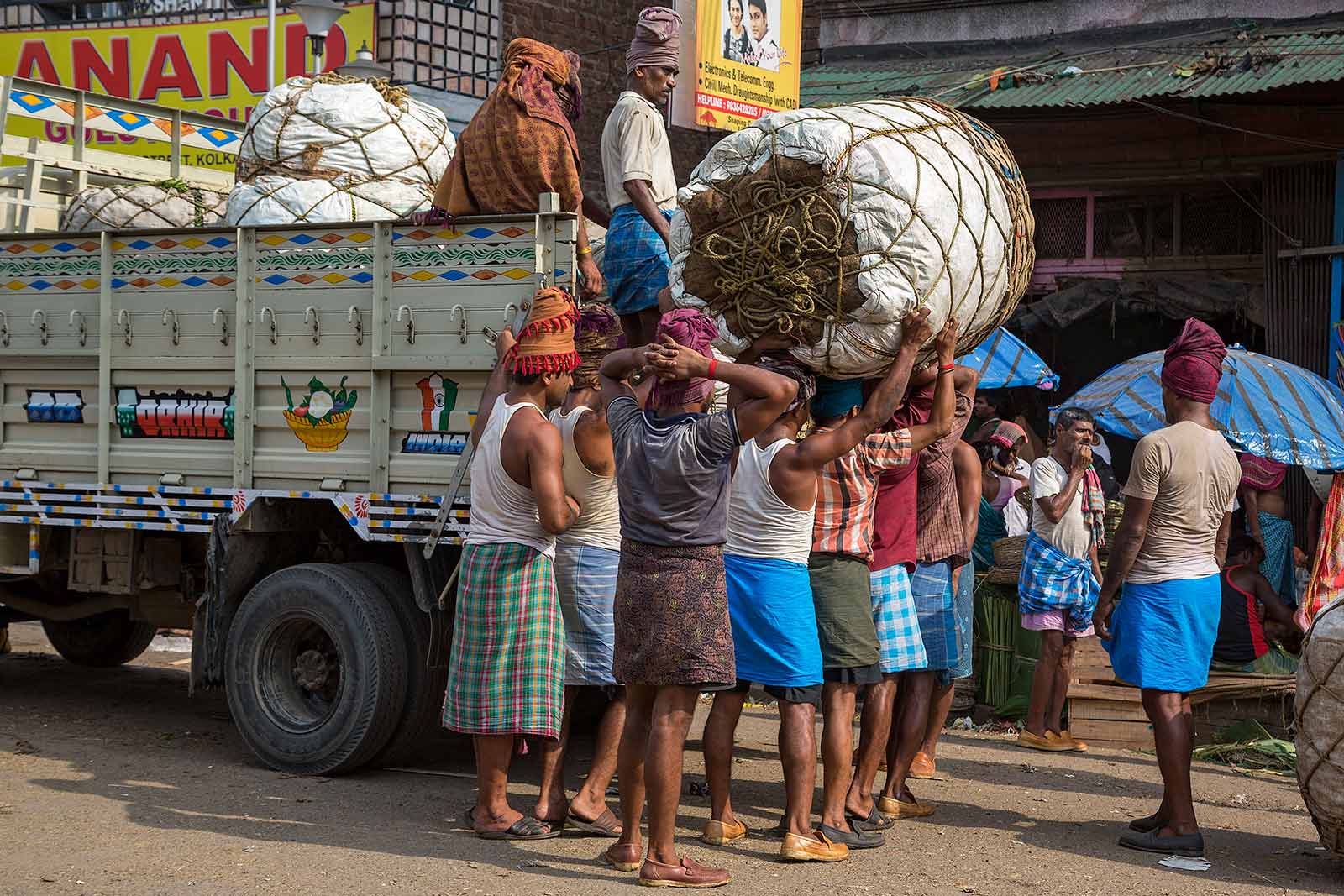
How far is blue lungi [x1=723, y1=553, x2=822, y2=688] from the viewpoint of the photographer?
17.8ft

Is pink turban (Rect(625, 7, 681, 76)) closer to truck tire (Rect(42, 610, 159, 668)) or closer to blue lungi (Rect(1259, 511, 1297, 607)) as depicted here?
blue lungi (Rect(1259, 511, 1297, 607))

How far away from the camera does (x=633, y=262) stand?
22.0ft

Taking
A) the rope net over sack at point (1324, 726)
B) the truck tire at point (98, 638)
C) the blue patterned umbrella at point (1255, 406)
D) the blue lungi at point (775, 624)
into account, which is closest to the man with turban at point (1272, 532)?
the blue patterned umbrella at point (1255, 406)

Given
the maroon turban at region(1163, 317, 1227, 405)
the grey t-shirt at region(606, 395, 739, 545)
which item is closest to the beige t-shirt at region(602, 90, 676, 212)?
the grey t-shirt at region(606, 395, 739, 545)

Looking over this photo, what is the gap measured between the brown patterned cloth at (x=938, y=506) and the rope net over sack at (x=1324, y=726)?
155cm

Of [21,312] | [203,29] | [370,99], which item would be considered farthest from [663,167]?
[203,29]

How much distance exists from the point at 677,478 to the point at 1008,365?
601 cm

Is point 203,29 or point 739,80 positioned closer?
point 739,80

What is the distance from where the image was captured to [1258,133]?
423 inches

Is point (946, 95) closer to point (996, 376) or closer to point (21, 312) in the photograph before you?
point (996, 376)

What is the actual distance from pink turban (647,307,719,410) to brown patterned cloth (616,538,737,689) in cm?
49

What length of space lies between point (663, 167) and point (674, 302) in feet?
4.20

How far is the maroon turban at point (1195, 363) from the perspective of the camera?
19.5 ft

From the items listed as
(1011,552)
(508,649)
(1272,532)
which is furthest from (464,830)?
(1272,532)
